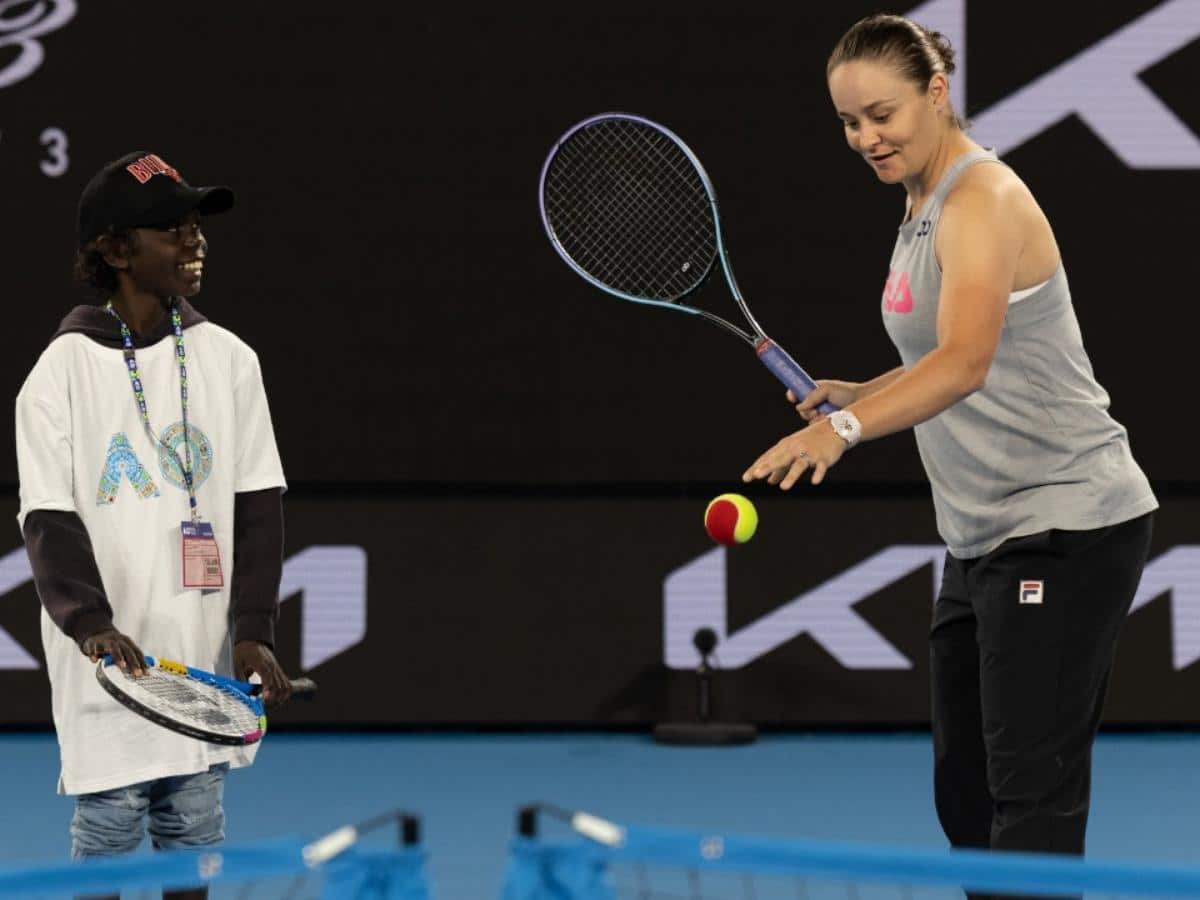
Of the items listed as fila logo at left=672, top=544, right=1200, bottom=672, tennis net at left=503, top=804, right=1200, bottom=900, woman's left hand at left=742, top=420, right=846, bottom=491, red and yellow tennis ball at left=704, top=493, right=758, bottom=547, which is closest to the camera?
tennis net at left=503, top=804, right=1200, bottom=900

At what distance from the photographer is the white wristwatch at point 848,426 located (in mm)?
2711

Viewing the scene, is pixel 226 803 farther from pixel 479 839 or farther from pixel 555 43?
pixel 555 43

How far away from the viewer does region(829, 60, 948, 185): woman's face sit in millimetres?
2908

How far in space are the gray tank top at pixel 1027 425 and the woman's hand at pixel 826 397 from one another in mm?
267

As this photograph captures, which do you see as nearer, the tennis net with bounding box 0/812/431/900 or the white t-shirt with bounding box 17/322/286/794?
the tennis net with bounding box 0/812/431/900

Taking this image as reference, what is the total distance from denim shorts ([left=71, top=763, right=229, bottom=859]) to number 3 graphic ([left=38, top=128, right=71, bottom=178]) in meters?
3.78

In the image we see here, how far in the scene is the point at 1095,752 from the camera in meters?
6.38

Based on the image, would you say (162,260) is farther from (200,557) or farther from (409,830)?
(409,830)

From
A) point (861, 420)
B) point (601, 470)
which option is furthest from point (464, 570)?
point (861, 420)

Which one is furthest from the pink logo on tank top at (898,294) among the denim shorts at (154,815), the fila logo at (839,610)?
the fila logo at (839,610)

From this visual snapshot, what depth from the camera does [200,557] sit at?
315 centimetres

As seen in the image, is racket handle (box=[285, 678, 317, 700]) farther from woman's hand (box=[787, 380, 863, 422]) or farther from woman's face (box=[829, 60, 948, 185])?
woman's face (box=[829, 60, 948, 185])

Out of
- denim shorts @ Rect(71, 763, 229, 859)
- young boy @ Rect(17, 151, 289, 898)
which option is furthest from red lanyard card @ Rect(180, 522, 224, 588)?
denim shorts @ Rect(71, 763, 229, 859)

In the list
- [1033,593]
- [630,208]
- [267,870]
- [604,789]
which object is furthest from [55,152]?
[267,870]
